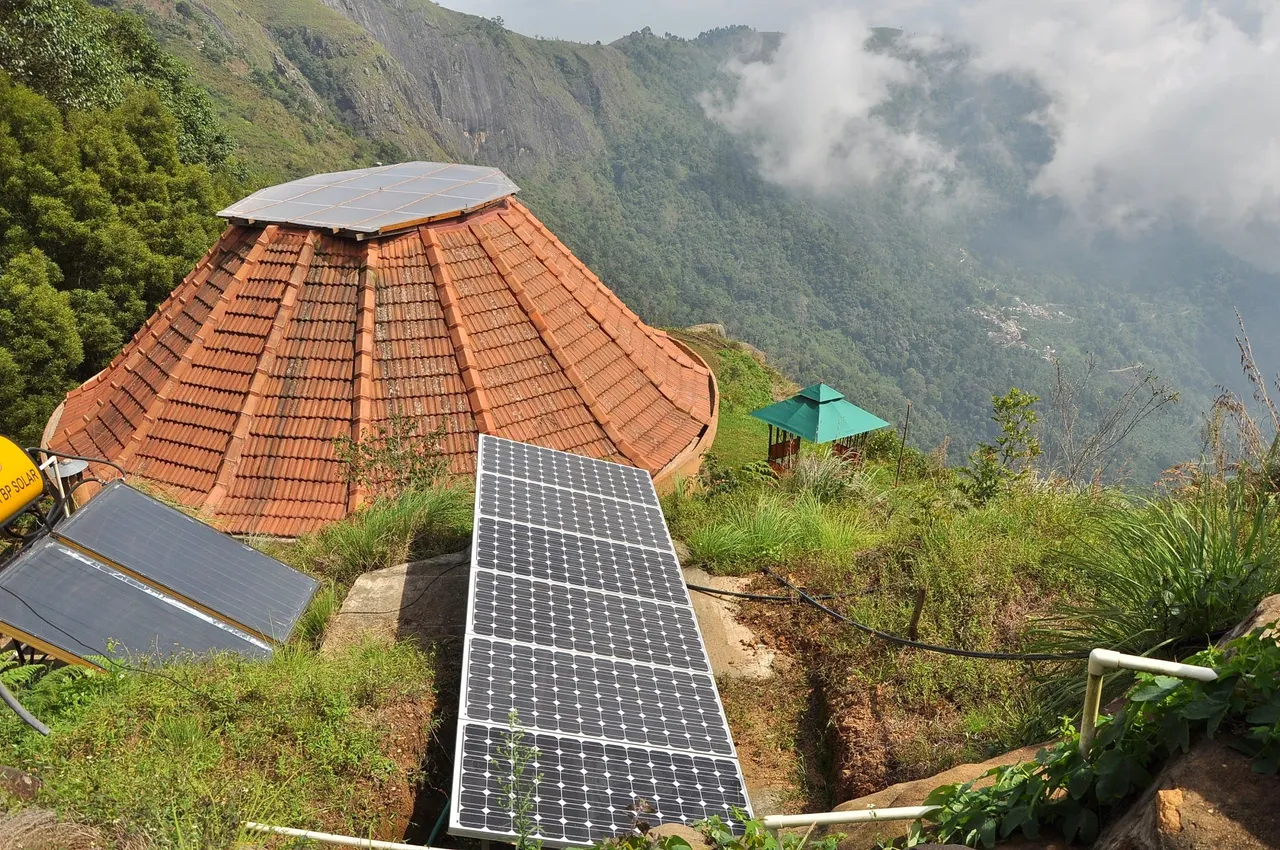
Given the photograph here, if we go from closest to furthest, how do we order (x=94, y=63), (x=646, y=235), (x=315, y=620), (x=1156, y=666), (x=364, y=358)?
1. (x=1156, y=666)
2. (x=315, y=620)
3. (x=364, y=358)
4. (x=94, y=63)
5. (x=646, y=235)

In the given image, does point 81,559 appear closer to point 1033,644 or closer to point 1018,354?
point 1033,644

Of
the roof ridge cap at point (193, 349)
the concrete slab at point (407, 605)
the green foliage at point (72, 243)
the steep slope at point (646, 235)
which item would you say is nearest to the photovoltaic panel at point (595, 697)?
the concrete slab at point (407, 605)

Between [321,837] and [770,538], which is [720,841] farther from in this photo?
[770,538]

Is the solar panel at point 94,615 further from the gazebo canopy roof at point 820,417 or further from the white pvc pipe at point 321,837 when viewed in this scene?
the gazebo canopy roof at point 820,417

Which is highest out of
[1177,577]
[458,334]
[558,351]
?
[1177,577]

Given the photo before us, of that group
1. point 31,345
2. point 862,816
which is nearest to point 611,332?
point 862,816

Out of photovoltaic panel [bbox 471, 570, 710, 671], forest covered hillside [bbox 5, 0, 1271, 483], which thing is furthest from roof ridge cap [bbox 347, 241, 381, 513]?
forest covered hillside [bbox 5, 0, 1271, 483]

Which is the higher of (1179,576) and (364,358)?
(1179,576)
